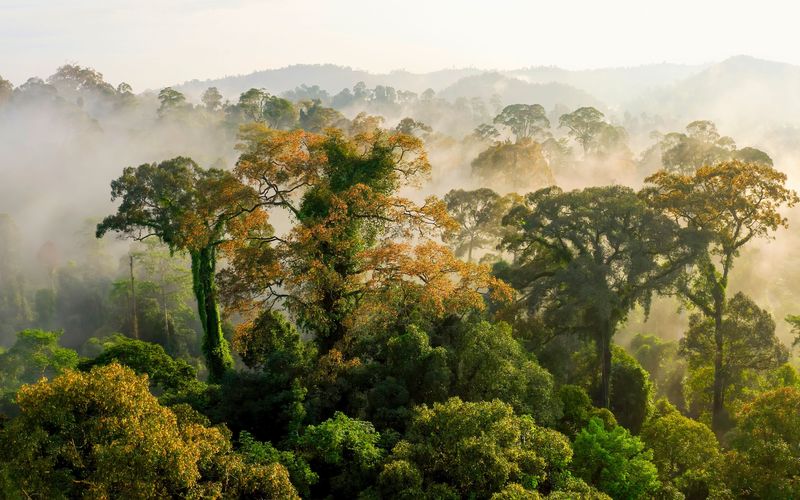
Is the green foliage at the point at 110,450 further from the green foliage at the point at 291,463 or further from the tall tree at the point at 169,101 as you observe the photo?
the tall tree at the point at 169,101

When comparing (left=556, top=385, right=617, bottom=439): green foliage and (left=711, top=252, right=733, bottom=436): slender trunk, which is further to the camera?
(left=711, top=252, right=733, bottom=436): slender trunk

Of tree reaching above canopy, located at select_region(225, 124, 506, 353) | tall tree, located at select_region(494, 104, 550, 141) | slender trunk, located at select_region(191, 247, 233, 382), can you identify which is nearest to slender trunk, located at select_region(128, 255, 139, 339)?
slender trunk, located at select_region(191, 247, 233, 382)

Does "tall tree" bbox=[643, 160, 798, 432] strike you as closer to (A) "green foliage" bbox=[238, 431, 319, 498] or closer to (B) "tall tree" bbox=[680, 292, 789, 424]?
(B) "tall tree" bbox=[680, 292, 789, 424]

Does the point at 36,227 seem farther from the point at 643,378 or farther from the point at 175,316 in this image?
the point at 643,378

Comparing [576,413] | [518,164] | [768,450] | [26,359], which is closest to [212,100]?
[518,164]

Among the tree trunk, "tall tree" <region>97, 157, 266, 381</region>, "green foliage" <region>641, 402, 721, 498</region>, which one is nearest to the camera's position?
"green foliage" <region>641, 402, 721, 498</region>

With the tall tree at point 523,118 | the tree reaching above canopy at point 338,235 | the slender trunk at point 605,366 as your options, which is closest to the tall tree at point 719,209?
Answer: the slender trunk at point 605,366
